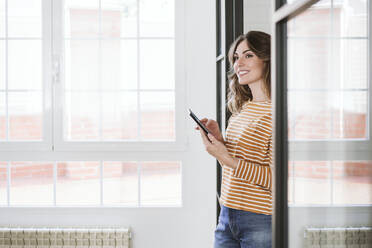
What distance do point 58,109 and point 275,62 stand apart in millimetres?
1944

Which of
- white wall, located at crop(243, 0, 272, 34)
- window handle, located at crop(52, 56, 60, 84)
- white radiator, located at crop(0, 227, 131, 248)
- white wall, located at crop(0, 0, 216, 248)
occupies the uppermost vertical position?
white wall, located at crop(243, 0, 272, 34)

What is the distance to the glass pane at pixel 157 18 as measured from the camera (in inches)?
104

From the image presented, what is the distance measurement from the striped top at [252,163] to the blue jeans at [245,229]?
0.03m

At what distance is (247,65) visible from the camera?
4.84 ft

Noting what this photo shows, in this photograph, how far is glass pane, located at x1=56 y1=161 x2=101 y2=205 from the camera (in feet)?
8.96

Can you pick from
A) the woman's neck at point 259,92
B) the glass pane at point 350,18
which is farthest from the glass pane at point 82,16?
the glass pane at point 350,18

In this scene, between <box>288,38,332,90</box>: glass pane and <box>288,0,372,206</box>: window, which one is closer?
<box>288,0,372,206</box>: window

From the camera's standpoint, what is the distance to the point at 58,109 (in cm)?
265

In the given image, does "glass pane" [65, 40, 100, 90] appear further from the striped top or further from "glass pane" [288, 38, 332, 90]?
"glass pane" [288, 38, 332, 90]

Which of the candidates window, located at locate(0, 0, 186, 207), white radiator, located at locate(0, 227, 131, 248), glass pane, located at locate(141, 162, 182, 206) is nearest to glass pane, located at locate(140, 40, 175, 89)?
window, located at locate(0, 0, 186, 207)

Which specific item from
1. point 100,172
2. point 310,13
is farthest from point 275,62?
point 100,172

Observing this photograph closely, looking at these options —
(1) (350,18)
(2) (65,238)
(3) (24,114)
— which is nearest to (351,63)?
(1) (350,18)

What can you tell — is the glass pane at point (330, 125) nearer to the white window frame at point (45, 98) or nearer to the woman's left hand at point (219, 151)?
the woman's left hand at point (219, 151)

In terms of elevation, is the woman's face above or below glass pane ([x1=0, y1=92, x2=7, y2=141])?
above
